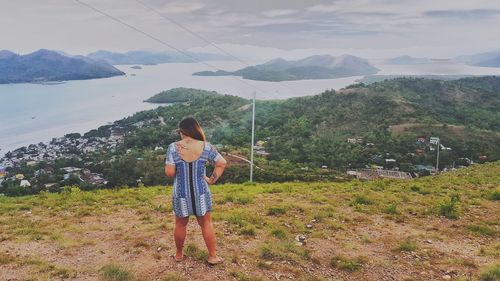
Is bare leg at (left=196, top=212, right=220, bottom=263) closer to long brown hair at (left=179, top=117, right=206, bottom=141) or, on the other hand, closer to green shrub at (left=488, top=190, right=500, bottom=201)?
long brown hair at (left=179, top=117, right=206, bottom=141)

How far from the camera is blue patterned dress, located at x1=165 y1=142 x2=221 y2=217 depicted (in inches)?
182

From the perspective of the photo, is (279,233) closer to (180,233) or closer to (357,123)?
(180,233)

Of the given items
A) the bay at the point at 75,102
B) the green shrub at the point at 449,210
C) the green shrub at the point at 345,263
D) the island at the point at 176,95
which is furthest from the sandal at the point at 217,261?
the island at the point at 176,95

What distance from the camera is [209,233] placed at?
16.2 ft

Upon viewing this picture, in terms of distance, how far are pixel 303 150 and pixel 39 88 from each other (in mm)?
151080

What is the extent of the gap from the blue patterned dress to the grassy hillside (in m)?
0.88

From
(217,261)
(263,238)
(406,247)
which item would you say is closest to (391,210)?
(406,247)

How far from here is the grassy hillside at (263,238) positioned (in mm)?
5156

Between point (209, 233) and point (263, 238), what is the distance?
1.76 metres

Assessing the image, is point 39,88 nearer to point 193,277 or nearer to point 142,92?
point 142,92

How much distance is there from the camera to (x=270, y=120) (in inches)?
3356

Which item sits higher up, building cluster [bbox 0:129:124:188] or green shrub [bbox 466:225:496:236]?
green shrub [bbox 466:225:496:236]

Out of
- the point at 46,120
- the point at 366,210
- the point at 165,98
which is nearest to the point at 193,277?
the point at 366,210

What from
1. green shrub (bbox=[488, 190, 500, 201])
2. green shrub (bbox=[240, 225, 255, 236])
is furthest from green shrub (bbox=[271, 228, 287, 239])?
green shrub (bbox=[488, 190, 500, 201])
